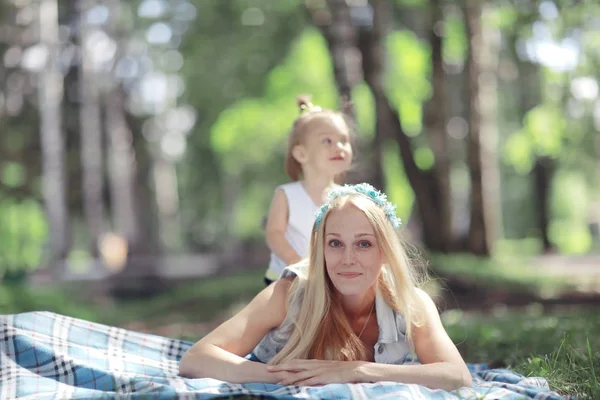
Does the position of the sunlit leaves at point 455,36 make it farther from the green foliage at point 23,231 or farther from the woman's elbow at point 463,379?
the woman's elbow at point 463,379

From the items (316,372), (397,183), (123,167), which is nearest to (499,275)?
(316,372)

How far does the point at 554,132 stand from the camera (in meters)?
18.5

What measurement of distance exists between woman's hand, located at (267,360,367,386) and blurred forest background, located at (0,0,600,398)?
1071 mm

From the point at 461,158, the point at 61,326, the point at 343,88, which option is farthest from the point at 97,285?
the point at 61,326

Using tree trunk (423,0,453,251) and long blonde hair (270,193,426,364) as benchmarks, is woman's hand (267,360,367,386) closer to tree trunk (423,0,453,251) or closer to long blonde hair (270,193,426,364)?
long blonde hair (270,193,426,364)

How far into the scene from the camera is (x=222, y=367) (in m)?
3.63

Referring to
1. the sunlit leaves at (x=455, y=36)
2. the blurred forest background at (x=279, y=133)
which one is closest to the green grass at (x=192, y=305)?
the blurred forest background at (x=279, y=133)

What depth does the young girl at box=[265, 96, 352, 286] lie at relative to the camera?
5188mm

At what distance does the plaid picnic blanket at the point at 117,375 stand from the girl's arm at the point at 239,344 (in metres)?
0.10

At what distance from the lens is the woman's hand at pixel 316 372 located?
3.50 metres

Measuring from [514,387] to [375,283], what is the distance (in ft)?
2.67

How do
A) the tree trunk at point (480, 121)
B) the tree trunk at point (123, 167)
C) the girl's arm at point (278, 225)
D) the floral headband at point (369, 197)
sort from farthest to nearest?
the tree trunk at point (123, 167) → the tree trunk at point (480, 121) → the girl's arm at point (278, 225) → the floral headband at point (369, 197)

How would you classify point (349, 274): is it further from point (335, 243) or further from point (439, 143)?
point (439, 143)

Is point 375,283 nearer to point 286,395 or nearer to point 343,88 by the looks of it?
point 286,395
